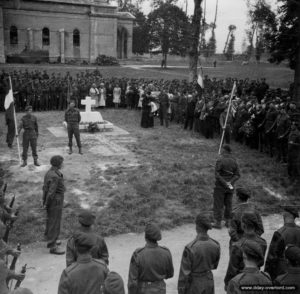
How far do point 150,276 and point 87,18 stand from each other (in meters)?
47.2

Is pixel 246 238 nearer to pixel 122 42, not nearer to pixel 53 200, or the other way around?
pixel 53 200

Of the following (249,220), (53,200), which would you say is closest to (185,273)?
(249,220)

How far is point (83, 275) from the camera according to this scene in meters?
4.11

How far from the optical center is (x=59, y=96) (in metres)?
22.4

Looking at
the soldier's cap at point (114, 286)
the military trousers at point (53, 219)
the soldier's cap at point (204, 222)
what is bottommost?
the military trousers at point (53, 219)

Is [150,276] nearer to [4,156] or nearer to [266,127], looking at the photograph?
[4,156]

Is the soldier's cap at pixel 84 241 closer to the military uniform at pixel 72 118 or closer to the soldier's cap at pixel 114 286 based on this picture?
the soldier's cap at pixel 114 286

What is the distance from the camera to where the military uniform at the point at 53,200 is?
25.3ft

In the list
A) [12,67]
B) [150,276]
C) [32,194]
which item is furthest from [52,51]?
[150,276]

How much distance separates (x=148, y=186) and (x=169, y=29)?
1802 inches

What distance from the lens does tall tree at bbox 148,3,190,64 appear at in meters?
54.0

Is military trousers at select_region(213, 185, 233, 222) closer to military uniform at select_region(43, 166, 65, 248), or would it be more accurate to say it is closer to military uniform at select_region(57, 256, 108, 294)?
military uniform at select_region(43, 166, 65, 248)

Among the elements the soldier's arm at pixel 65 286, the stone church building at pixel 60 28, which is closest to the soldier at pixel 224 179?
the soldier's arm at pixel 65 286

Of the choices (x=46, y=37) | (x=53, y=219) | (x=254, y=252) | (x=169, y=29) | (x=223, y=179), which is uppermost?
(x=169, y=29)
